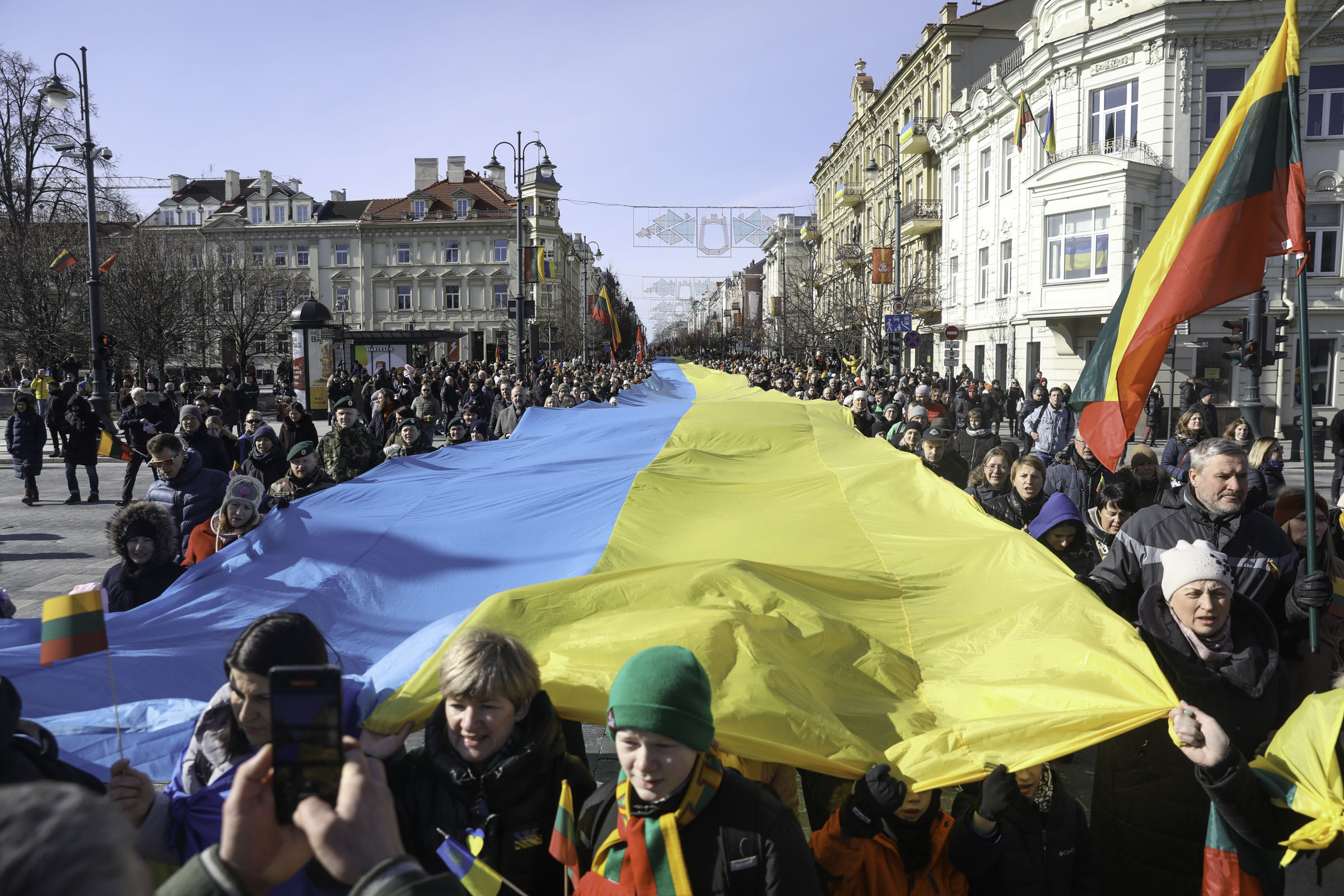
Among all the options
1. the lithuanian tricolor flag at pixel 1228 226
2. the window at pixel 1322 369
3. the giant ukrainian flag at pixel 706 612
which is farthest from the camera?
the window at pixel 1322 369

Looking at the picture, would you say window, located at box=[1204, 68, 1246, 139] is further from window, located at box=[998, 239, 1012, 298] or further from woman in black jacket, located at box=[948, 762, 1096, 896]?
woman in black jacket, located at box=[948, 762, 1096, 896]

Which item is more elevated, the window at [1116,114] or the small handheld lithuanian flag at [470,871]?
the window at [1116,114]

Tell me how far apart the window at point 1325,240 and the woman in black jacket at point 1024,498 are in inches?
976

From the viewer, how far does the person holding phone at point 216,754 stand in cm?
258

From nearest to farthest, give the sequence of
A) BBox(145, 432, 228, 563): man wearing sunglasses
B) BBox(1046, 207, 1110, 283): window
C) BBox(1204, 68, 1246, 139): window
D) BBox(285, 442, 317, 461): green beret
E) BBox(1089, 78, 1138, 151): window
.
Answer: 1. BBox(145, 432, 228, 563): man wearing sunglasses
2. BBox(285, 442, 317, 461): green beret
3. BBox(1204, 68, 1246, 139): window
4. BBox(1089, 78, 1138, 151): window
5. BBox(1046, 207, 1110, 283): window

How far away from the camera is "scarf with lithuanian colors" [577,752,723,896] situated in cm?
240

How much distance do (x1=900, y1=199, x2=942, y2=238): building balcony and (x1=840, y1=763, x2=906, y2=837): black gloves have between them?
40724 mm

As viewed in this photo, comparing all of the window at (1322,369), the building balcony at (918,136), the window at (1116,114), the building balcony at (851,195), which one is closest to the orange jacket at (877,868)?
the window at (1322,369)

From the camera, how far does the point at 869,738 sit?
339cm

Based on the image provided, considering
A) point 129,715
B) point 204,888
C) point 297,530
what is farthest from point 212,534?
point 204,888

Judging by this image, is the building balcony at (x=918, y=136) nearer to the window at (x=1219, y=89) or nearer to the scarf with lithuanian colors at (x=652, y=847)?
the window at (x=1219, y=89)

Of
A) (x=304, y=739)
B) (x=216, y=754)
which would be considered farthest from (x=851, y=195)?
(x=304, y=739)

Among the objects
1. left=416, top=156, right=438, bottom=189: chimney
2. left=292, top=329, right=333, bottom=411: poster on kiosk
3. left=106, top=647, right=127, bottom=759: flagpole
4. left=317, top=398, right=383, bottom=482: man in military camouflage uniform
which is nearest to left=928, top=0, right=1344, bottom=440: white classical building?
left=292, top=329, right=333, bottom=411: poster on kiosk

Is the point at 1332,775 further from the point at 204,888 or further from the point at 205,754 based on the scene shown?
the point at 205,754
